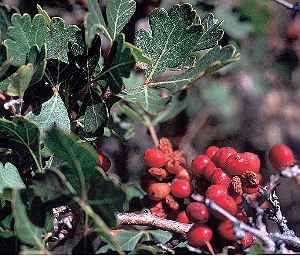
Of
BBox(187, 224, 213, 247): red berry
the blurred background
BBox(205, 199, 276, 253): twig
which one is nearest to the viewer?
BBox(205, 199, 276, 253): twig

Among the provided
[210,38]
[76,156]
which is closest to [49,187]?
[76,156]

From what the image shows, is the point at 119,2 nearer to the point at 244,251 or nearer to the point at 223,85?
the point at 244,251

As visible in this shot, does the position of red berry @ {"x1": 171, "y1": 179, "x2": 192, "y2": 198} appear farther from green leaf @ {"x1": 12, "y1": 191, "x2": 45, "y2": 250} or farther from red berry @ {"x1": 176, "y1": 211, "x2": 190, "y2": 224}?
green leaf @ {"x1": 12, "y1": 191, "x2": 45, "y2": 250}

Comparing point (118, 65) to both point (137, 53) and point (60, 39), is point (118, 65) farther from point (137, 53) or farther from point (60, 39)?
point (60, 39)

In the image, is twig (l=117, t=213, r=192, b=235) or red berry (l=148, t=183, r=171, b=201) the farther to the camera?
red berry (l=148, t=183, r=171, b=201)

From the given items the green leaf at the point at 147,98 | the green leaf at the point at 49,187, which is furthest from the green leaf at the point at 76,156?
the green leaf at the point at 147,98

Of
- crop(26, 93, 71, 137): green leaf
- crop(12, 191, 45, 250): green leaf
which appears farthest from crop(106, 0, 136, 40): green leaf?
crop(12, 191, 45, 250): green leaf
